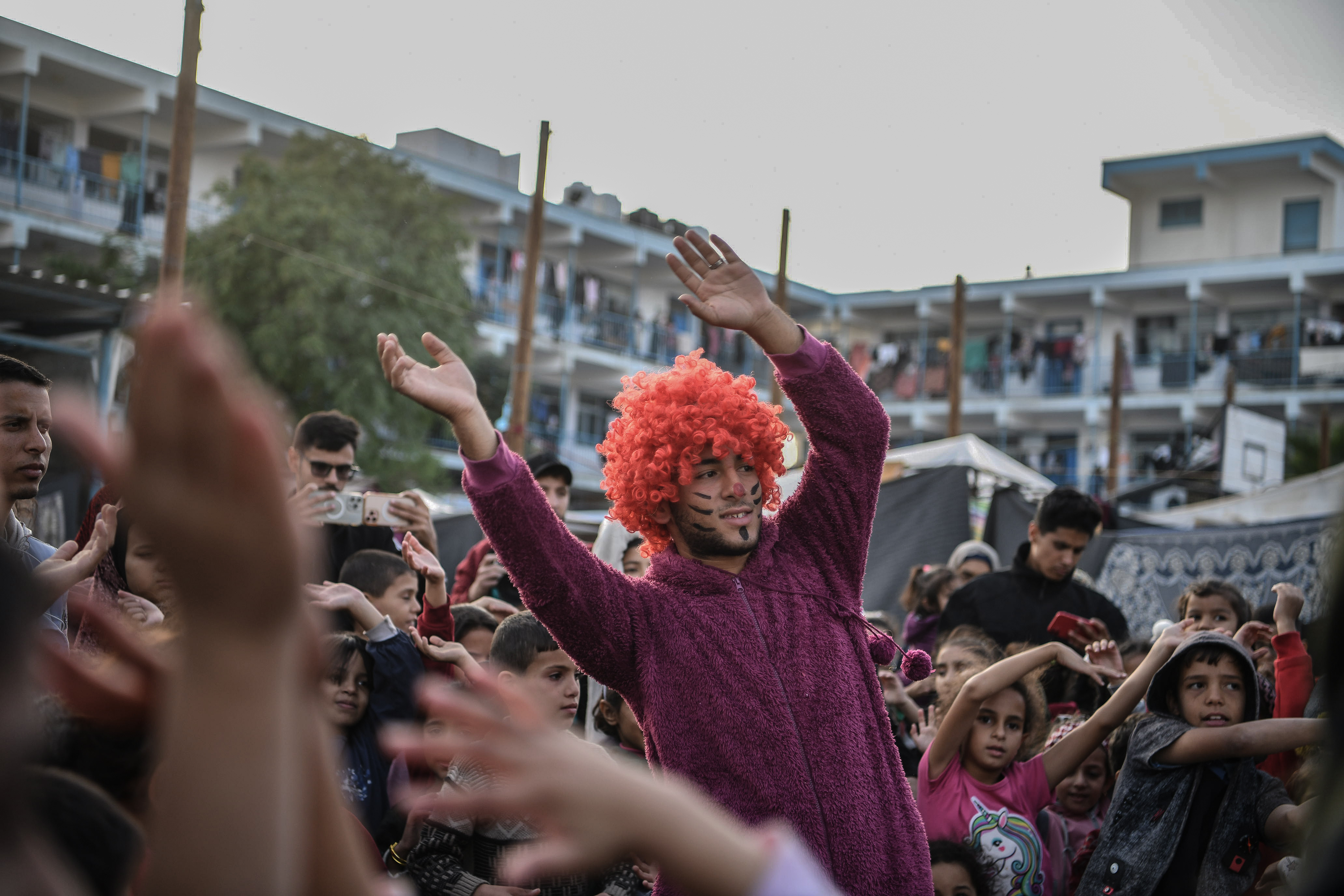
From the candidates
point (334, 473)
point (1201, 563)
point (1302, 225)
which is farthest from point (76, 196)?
point (1302, 225)

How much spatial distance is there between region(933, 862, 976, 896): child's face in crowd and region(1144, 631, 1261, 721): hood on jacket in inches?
32.4

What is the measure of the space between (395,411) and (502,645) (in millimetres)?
15663

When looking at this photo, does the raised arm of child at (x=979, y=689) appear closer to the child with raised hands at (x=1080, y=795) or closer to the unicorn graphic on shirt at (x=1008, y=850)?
the unicorn graphic on shirt at (x=1008, y=850)

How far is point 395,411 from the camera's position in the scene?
19.1 metres

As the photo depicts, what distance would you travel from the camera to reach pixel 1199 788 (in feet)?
11.8

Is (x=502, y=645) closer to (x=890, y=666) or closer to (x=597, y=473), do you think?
(x=890, y=666)

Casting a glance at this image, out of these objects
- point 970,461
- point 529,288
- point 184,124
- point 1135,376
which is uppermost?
point 1135,376

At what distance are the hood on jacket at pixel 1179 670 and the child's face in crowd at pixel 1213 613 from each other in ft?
3.56

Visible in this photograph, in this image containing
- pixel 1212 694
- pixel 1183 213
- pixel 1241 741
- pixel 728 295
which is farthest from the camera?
pixel 1183 213

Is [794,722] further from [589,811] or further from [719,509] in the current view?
[589,811]

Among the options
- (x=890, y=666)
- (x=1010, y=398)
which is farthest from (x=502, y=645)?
(x=1010, y=398)

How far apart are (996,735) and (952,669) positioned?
0.58m

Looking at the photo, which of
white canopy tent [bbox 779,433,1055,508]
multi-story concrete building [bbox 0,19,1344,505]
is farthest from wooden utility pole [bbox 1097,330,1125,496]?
white canopy tent [bbox 779,433,1055,508]

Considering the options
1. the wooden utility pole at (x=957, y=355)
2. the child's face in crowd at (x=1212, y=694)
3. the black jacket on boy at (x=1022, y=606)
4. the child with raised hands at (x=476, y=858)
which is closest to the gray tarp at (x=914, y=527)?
the black jacket on boy at (x=1022, y=606)
